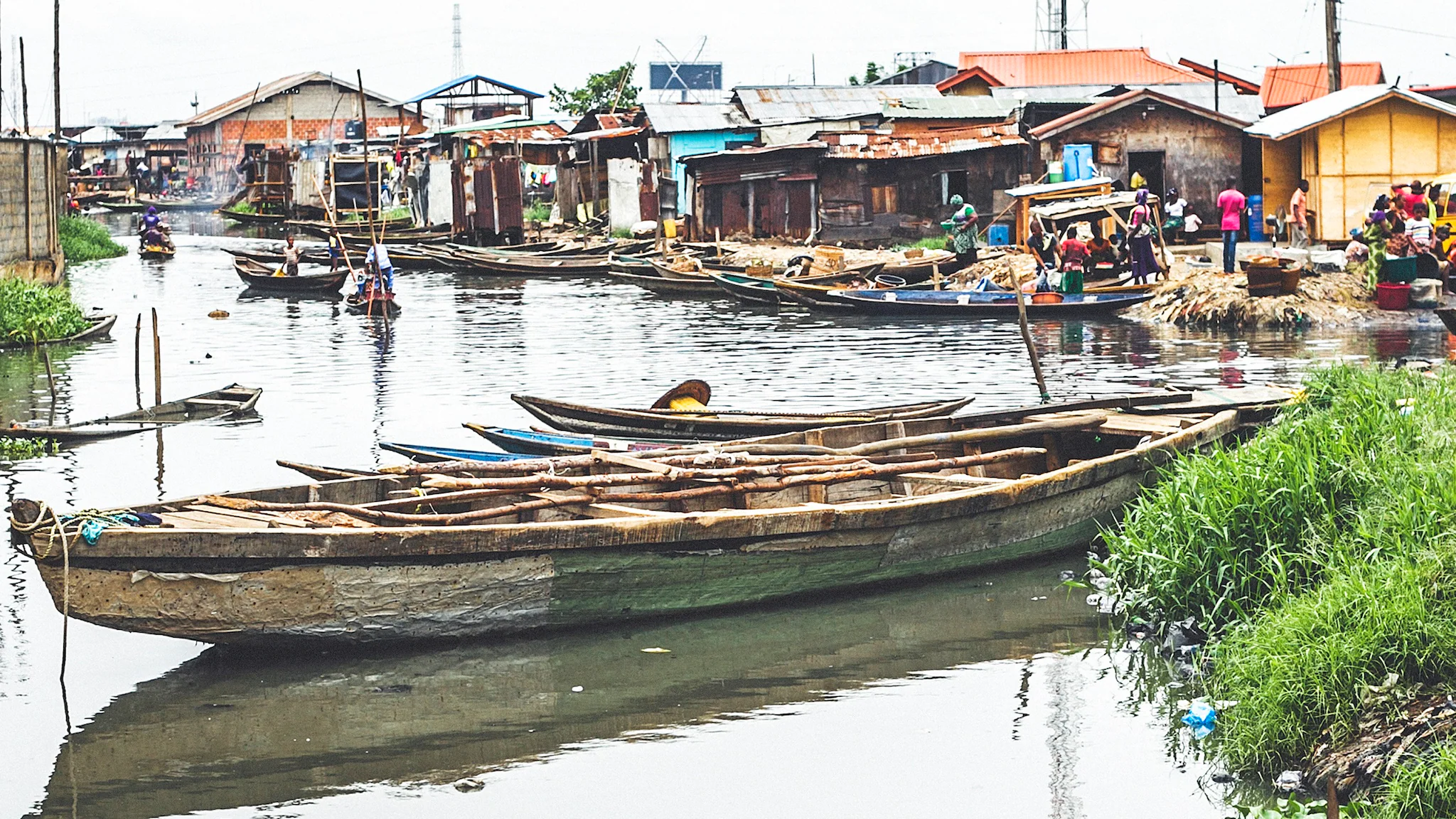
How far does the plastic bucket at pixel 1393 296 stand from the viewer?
2073cm

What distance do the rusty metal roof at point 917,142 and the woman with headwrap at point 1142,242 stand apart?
26.0ft

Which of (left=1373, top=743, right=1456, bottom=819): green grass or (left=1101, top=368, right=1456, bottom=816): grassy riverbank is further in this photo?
(left=1101, top=368, right=1456, bottom=816): grassy riverbank

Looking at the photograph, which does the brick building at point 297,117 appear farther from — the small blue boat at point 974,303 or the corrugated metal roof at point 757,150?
the small blue boat at point 974,303

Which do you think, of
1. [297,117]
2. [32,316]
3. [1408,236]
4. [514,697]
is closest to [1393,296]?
[1408,236]

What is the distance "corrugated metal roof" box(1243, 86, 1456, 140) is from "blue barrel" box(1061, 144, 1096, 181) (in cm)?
341

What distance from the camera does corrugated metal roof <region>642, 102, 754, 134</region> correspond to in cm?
3634

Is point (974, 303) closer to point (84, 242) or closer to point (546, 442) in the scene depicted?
point (546, 442)

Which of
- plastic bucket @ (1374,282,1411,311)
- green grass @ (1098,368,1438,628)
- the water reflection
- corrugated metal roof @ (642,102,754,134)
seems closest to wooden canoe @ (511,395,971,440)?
the water reflection

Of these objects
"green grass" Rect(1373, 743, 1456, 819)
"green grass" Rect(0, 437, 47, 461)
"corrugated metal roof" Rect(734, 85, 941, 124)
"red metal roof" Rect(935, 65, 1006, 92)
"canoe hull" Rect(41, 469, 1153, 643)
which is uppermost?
"red metal roof" Rect(935, 65, 1006, 92)

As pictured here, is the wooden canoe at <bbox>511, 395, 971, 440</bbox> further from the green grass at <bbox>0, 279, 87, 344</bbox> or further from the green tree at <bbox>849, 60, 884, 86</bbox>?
the green tree at <bbox>849, 60, 884, 86</bbox>

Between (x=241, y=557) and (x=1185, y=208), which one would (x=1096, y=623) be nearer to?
(x=241, y=557)

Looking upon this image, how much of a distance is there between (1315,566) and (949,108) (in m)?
27.2

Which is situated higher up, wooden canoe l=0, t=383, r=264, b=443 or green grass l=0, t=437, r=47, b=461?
wooden canoe l=0, t=383, r=264, b=443

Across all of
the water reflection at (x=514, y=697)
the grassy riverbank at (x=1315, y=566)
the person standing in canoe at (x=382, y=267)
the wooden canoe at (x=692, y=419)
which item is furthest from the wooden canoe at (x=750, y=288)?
the water reflection at (x=514, y=697)
